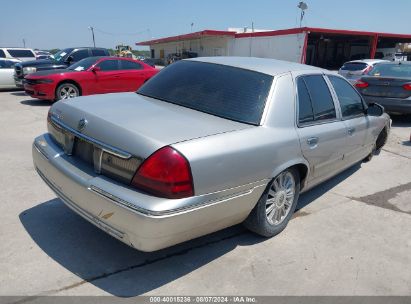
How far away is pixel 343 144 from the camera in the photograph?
4.15m

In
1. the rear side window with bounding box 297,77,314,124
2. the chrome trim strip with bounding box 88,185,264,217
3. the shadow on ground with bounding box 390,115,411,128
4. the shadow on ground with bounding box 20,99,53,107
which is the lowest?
the shadow on ground with bounding box 390,115,411,128

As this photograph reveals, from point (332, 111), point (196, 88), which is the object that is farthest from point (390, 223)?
point (196, 88)

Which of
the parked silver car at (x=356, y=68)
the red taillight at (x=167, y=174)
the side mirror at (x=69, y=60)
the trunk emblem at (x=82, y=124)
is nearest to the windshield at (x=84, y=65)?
the side mirror at (x=69, y=60)

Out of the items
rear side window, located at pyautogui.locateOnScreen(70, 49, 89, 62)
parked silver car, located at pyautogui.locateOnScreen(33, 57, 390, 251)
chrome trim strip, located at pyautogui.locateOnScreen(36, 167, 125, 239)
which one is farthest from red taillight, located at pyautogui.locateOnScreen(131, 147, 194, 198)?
rear side window, located at pyautogui.locateOnScreen(70, 49, 89, 62)

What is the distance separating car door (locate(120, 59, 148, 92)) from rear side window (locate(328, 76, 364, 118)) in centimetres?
790

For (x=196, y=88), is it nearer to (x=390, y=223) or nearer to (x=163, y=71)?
(x=163, y=71)

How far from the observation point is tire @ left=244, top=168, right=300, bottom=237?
315 centimetres

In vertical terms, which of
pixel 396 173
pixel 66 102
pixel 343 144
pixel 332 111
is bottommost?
pixel 396 173

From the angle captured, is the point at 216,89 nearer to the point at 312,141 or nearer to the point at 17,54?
the point at 312,141

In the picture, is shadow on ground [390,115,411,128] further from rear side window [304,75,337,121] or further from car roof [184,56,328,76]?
car roof [184,56,328,76]

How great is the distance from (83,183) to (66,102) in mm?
1039

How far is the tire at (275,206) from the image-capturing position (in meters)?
3.15

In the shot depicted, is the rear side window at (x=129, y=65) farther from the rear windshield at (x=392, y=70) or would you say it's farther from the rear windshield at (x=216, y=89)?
the rear windshield at (x=216, y=89)

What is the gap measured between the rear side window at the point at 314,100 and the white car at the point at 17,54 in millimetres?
17622
